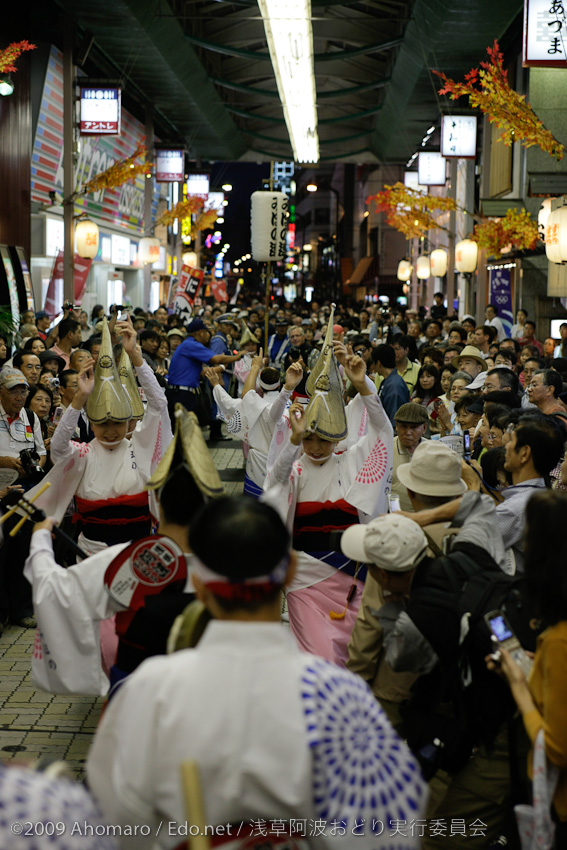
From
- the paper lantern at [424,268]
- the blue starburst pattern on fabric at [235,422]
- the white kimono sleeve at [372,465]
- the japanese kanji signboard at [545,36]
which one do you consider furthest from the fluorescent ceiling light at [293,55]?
the paper lantern at [424,268]

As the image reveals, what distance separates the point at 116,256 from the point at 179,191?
11.2 metres

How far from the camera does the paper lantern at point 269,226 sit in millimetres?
11477

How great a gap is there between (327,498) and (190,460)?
1.97m

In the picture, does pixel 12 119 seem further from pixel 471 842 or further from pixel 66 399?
pixel 471 842

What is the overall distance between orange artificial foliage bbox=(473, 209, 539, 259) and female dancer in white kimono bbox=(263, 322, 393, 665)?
28.8ft

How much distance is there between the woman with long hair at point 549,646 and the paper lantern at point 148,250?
25.9 meters

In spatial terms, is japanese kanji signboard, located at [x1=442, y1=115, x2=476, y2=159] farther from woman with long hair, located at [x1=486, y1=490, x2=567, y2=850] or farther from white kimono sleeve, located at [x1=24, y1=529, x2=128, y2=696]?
woman with long hair, located at [x1=486, y1=490, x2=567, y2=850]

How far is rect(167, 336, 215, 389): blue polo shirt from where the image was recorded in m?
12.1

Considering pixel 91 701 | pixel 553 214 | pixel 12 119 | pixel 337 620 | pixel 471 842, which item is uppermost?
pixel 12 119

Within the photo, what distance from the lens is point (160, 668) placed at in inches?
79.4

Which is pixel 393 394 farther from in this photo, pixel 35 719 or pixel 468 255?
pixel 468 255

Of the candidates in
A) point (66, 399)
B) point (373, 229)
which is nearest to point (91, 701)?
point (66, 399)

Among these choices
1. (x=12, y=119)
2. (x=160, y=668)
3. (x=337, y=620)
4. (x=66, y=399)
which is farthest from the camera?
(x=12, y=119)

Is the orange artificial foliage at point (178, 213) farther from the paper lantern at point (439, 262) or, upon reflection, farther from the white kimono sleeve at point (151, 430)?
the white kimono sleeve at point (151, 430)
